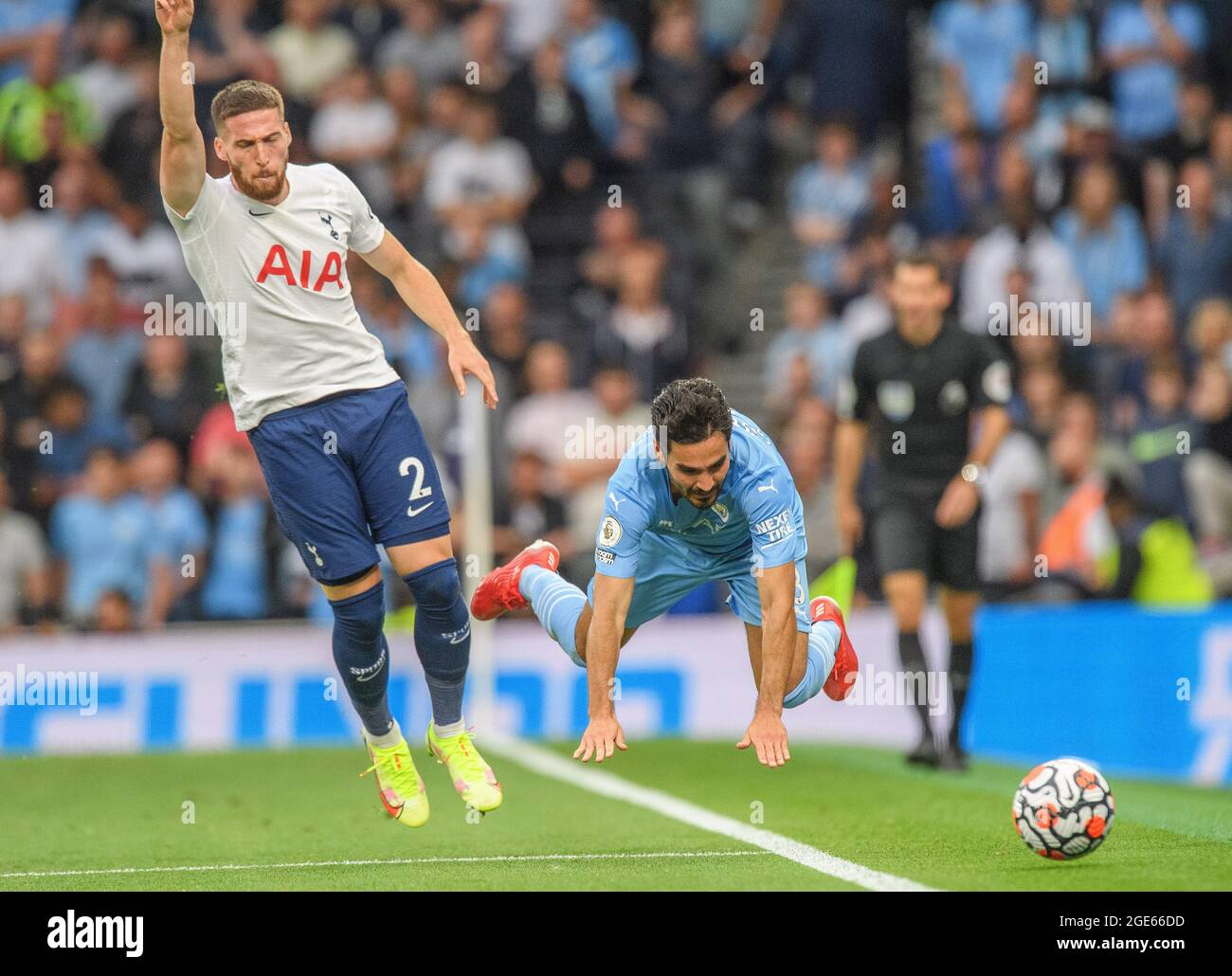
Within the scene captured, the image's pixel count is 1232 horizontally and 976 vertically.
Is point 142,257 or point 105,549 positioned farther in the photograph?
point 142,257

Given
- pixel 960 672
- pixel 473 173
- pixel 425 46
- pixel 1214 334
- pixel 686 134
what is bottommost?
pixel 960 672

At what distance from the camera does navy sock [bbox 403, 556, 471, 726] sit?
8508mm

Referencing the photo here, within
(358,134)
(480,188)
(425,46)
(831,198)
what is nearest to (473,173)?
(480,188)

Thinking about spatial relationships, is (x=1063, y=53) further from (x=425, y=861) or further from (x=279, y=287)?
(x=425, y=861)

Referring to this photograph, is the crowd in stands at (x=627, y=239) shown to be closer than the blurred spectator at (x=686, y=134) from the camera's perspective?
Yes

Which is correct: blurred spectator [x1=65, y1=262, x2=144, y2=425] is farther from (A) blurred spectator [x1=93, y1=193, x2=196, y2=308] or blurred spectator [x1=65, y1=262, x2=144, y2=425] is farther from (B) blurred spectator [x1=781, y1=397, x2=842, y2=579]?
(B) blurred spectator [x1=781, y1=397, x2=842, y2=579]

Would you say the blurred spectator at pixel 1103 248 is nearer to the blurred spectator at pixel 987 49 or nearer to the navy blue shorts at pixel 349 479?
the blurred spectator at pixel 987 49

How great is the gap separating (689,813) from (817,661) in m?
1.39

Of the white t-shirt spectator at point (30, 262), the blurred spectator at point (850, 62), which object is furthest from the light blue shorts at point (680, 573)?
the blurred spectator at point (850, 62)

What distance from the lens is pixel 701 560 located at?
897 cm

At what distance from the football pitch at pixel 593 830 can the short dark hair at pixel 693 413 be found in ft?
5.38

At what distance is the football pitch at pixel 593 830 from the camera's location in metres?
7.55
